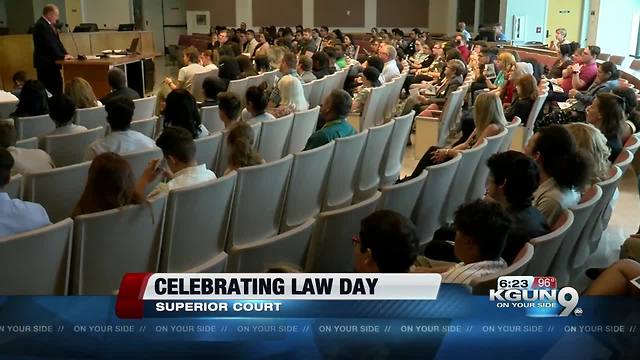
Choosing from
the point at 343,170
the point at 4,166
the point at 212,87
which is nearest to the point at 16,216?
the point at 4,166

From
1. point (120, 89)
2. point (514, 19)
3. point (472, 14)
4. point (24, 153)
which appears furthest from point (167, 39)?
point (24, 153)

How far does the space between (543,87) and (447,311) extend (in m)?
7.24

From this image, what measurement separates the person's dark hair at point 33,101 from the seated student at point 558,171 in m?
4.22

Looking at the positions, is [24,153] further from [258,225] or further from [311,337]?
[311,337]

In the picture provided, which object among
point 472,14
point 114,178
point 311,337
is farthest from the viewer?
point 472,14

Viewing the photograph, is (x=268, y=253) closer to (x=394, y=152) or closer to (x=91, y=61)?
(x=394, y=152)

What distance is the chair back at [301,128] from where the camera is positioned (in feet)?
19.0

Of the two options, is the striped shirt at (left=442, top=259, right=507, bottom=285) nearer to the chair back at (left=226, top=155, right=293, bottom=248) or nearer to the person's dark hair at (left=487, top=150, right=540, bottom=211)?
the person's dark hair at (left=487, top=150, right=540, bottom=211)

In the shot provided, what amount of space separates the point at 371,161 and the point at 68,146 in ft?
6.95

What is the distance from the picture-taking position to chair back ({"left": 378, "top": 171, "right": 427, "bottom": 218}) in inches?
130

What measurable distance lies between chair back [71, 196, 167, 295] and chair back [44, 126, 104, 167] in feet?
6.45

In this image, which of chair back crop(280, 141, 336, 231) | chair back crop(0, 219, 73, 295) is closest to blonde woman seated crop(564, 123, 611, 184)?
chair back crop(280, 141, 336, 231)

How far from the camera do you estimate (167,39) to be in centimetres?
2545

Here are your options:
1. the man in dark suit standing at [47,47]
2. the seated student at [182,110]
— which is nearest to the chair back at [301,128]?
the seated student at [182,110]
